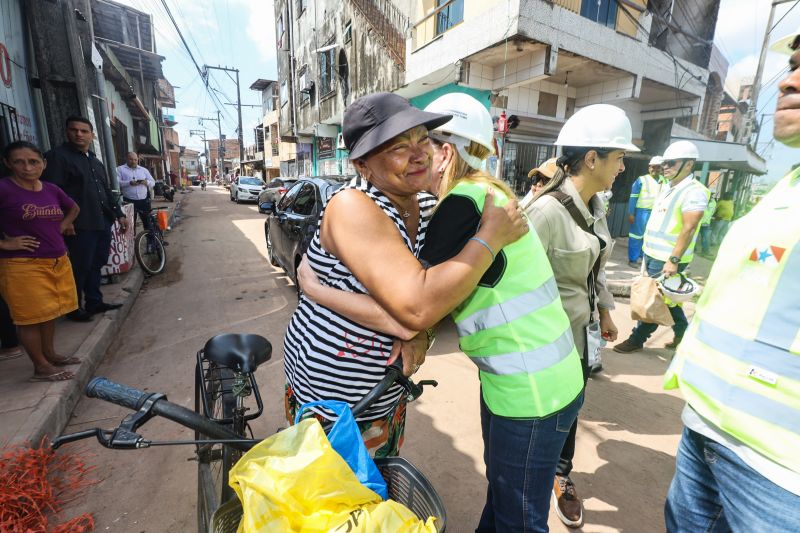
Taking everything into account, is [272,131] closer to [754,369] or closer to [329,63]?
[329,63]

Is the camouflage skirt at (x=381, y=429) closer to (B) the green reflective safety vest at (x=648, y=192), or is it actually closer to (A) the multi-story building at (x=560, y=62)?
(A) the multi-story building at (x=560, y=62)

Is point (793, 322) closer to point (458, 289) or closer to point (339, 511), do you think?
point (458, 289)

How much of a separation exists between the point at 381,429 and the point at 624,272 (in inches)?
317

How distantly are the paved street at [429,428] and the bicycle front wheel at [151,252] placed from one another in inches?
55.9

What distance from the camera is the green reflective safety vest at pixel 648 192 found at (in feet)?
23.5

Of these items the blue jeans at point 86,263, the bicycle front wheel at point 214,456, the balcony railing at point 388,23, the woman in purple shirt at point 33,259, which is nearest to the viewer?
the bicycle front wheel at point 214,456

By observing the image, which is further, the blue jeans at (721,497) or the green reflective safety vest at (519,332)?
the green reflective safety vest at (519,332)

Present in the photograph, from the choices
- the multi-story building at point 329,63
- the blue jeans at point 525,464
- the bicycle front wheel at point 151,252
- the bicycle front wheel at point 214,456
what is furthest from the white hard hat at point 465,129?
the bicycle front wheel at point 151,252

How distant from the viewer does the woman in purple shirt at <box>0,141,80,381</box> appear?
9.52 feet

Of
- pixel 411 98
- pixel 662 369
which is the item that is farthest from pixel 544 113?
pixel 662 369

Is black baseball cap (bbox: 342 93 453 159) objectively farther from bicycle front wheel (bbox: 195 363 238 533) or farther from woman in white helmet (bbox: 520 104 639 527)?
bicycle front wheel (bbox: 195 363 238 533)

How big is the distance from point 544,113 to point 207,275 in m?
8.38

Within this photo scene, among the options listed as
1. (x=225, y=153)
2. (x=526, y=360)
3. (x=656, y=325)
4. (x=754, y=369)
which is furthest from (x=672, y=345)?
(x=225, y=153)

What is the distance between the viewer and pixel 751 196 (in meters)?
23.7
